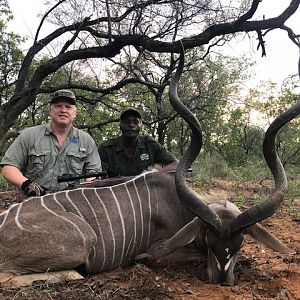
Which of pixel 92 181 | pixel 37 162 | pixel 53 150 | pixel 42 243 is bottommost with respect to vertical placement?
pixel 42 243

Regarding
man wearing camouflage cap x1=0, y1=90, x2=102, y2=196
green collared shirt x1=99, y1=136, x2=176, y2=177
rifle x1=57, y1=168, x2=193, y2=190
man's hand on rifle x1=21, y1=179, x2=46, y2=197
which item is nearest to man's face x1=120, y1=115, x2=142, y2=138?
green collared shirt x1=99, y1=136, x2=176, y2=177

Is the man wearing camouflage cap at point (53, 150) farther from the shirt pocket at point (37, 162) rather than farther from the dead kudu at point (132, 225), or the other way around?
the dead kudu at point (132, 225)

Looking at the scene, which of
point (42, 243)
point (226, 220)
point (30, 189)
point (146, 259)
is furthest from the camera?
point (30, 189)

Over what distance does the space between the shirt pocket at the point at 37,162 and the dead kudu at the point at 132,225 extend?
1.98 feet

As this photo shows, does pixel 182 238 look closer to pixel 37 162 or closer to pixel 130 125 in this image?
pixel 37 162

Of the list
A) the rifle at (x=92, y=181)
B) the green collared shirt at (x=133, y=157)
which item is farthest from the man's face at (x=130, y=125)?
the rifle at (x=92, y=181)

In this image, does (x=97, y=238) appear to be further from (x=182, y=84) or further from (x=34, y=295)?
(x=182, y=84)

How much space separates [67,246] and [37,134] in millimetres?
1195

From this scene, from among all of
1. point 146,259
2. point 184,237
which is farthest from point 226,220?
point 146,259

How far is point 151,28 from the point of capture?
22.1 ft

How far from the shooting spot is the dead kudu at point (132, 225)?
97.3 inches

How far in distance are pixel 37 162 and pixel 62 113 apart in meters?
0.42

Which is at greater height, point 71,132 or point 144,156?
point 71,132

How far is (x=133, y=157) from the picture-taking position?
4297mm
